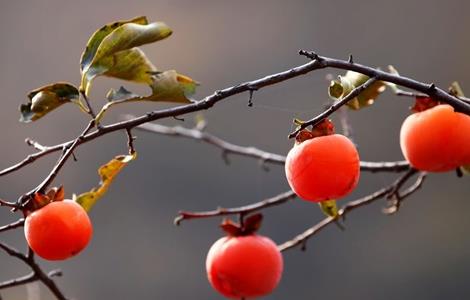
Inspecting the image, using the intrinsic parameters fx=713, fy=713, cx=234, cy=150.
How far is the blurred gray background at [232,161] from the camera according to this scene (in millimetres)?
2424

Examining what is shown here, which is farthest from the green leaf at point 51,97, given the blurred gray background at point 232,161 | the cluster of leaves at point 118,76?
the blurred gray background at point 232,161

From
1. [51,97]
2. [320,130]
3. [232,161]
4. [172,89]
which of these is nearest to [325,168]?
[320,130]

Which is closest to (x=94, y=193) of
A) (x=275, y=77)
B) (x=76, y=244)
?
(x=76, y=244)

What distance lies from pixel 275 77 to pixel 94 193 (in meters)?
0.26

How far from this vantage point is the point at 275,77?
53 cm

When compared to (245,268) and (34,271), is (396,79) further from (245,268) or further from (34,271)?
(34,271)

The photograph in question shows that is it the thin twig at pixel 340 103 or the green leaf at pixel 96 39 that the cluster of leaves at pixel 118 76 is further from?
the thin twig at pixel 340 103

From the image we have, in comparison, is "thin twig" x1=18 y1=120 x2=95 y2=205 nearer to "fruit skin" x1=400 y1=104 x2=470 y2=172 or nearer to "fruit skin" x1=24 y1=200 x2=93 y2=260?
"fruit skin" x1=24 y1=200 x2=93 y2=260

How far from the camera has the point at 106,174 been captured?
673mm

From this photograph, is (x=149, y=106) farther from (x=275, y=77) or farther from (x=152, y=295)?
(x=275, y=77)

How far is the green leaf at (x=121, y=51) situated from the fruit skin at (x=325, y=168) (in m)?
0.17

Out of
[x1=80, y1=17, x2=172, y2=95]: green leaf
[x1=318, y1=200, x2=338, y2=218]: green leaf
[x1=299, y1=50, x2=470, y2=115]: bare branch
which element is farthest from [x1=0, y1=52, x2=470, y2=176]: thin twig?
[x1=318, y1=200, x2=338, y2=218]: green leaf

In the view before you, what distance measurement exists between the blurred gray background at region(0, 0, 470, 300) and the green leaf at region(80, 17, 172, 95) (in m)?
1.71

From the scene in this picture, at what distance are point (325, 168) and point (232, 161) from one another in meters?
1.95
